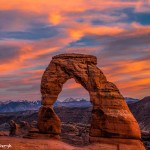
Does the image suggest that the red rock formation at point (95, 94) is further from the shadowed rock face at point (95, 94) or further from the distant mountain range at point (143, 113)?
the distant mountain range at point (143, 113)

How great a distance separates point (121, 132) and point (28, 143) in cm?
1050

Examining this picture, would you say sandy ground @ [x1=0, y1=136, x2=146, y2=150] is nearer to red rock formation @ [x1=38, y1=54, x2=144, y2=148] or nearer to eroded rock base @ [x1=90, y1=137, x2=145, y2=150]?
eroded rock base @ [x1=90, y1=137, x2=145, y2=150]

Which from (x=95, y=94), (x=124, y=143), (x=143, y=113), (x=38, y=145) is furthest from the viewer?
(x=143, y=113)

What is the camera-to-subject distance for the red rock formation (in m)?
43.7

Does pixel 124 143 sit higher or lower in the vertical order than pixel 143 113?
lower

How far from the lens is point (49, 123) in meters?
46.9

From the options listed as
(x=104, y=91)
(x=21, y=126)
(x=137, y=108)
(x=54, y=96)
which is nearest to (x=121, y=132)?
(x=104, y=91)

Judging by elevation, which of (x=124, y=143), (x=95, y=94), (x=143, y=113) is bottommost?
(x=124, y=143)

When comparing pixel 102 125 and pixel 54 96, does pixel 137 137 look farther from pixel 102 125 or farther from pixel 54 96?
pixel 54 96

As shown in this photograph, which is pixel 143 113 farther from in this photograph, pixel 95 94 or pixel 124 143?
pixel 124 143

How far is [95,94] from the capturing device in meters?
44.8

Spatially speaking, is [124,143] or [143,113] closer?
[124,143]

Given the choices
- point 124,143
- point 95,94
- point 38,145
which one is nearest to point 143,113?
point 95,94

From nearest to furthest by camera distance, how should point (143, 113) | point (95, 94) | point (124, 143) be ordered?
point (124, 143)
point (95, 94)
point (143, 113)
